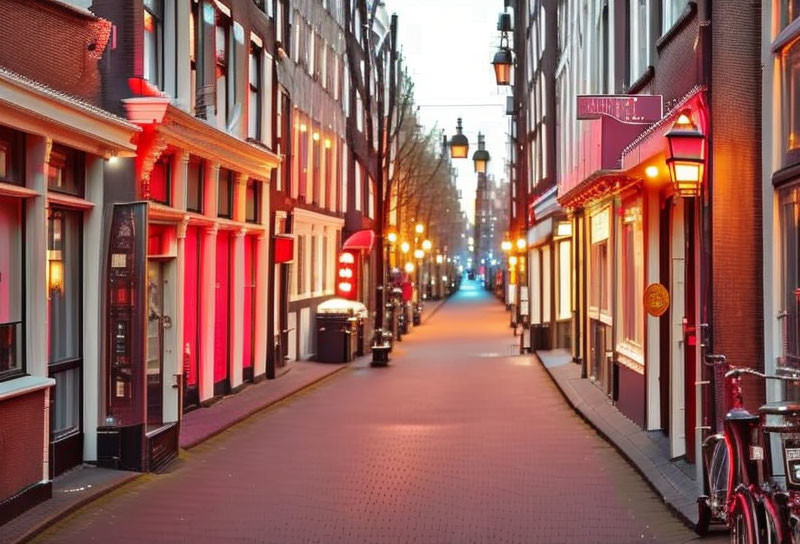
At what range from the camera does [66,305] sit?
12016mm

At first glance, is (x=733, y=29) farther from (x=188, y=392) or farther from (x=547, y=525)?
(x=188, y=392)

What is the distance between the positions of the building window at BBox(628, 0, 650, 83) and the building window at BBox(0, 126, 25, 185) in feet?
26.6

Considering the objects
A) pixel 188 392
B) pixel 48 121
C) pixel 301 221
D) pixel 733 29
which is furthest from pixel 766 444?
pixel 301 221

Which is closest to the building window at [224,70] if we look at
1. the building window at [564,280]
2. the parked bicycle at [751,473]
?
the parked bicycle at [751,473]

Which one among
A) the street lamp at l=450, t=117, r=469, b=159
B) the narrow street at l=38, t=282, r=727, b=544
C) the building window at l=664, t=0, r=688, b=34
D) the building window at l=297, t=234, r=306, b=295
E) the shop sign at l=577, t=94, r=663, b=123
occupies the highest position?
the street lamp at l=450, t=117, r=469, b=159

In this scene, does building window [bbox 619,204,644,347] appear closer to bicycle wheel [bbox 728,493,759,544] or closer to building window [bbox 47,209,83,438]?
building window [bbox 47,209,83,438]

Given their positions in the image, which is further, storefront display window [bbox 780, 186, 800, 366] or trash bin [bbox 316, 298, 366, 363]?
trash bin [bbox 316, 298, 366, 363]

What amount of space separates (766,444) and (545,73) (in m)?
30.5

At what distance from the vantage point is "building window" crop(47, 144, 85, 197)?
11227 millimetres

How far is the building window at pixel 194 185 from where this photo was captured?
17.2 meters

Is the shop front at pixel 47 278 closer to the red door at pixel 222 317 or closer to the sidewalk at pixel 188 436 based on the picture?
the sidewalk at pixel 188 436

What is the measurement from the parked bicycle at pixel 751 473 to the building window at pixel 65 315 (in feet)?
20.9

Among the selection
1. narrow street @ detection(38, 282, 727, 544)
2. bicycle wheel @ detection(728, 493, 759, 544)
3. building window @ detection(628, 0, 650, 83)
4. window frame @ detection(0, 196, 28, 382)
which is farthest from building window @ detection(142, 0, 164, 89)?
bicycle wheel @ detection(728, 493, 759, 544)

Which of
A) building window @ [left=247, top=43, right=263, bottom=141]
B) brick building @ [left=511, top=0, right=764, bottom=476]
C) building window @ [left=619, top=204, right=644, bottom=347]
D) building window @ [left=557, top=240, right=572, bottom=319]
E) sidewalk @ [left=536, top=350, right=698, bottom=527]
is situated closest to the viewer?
brick building @ [left=511, top=0, right=764, bottom=476]
